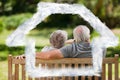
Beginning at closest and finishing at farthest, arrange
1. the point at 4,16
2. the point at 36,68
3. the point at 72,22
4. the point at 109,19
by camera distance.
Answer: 1. the point at 36,68
2. the point at 109,19
3. the point at 72,22
4. the point at 4,16

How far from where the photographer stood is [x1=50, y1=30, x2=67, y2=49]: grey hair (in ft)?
16.4

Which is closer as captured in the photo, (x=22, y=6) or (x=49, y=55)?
(x=49, y=55)

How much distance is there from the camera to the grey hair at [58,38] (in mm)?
5000

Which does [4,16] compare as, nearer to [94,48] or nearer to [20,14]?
[20,14]

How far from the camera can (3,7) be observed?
77.7 ft

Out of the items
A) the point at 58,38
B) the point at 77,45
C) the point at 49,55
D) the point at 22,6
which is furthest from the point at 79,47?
the point at 22,6

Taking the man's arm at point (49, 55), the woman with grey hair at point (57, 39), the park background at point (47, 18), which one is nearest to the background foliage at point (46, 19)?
the park background at point (47, 18)

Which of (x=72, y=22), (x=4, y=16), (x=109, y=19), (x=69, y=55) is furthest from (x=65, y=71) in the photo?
(x=4, y=16)

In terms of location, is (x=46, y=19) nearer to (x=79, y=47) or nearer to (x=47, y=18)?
(x=47, y=18)

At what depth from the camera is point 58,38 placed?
197 inches

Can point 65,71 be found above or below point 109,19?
below

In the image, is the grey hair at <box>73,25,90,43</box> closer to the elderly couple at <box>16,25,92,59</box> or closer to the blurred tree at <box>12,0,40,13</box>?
the elderly couple at <box>16,25,92,59</box>

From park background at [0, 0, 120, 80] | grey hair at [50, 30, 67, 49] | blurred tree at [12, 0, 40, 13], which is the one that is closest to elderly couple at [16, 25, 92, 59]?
grey hair at [50, 30, 67, 49]

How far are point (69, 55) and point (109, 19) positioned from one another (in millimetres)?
15232
